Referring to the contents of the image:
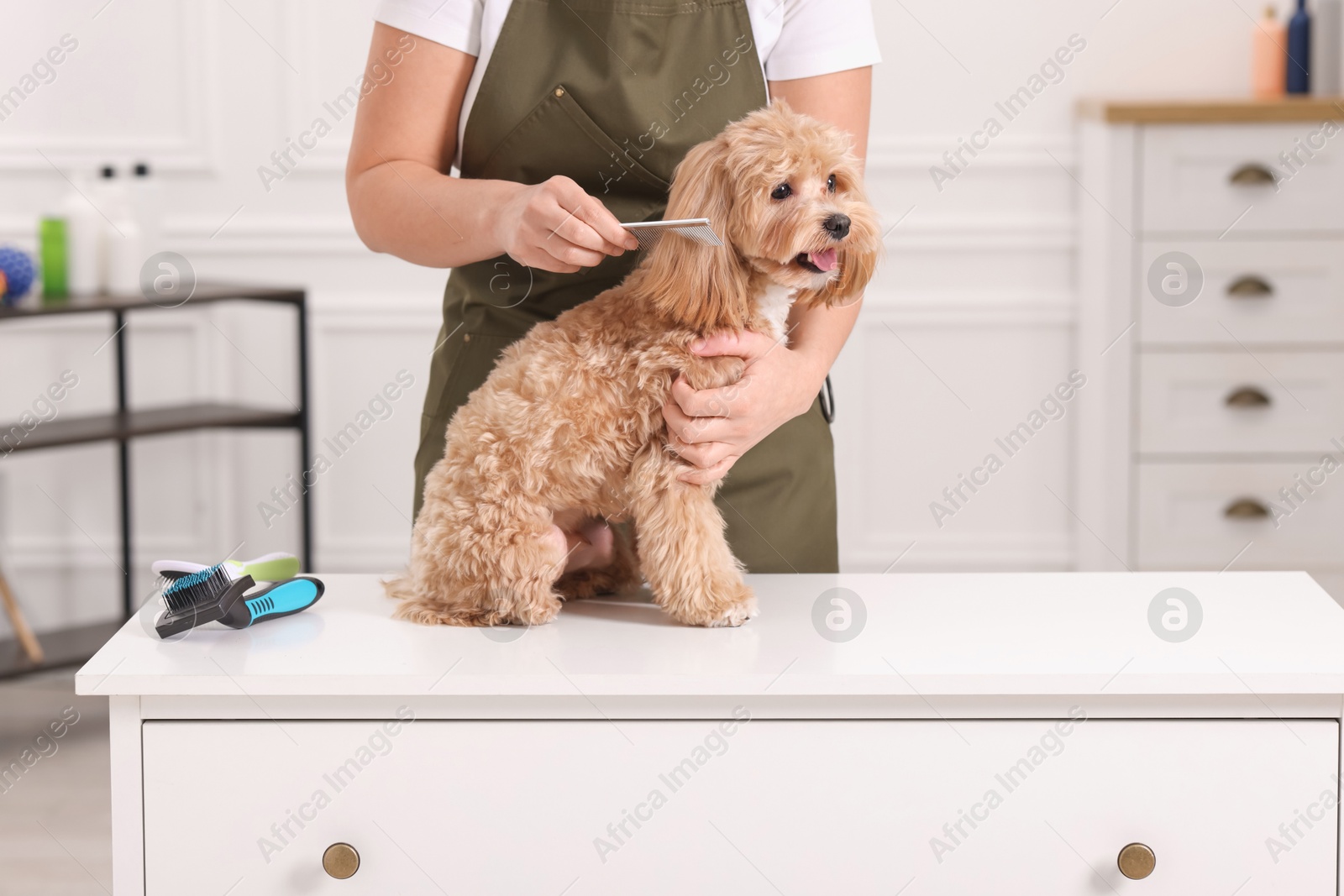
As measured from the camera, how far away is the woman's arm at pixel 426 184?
122cm

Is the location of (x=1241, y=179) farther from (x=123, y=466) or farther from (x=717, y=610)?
(x=123, y=466)

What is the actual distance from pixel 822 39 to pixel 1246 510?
2215 mm

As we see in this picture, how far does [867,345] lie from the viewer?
11.0 feet

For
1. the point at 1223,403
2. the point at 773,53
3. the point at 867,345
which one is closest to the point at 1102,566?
the point at 1223,403

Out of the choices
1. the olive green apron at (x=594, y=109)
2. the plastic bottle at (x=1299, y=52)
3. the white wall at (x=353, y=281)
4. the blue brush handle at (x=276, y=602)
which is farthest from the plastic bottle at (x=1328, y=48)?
the blue brush handle at (x=276, y=602)

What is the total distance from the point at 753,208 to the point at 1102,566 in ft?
8.17

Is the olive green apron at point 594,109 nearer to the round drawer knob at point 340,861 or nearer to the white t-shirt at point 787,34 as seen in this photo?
the white t-shirt at point 787,34

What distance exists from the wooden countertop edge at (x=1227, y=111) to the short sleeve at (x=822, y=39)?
1.79 metres

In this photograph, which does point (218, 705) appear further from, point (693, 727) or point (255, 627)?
point (693, 727)

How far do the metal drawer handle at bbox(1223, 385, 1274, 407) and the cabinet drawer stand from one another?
393 millimetres

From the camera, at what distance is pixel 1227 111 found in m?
2.91

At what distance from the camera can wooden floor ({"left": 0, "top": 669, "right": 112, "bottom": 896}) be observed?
7.61 ft

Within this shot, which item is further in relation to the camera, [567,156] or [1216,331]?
[1216,331]

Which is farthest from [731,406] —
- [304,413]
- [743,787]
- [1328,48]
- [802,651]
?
[1328,48]
